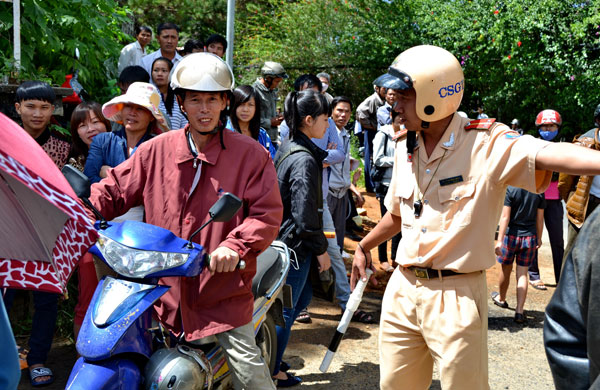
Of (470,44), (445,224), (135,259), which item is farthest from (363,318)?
(470,44)

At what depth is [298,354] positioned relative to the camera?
540cm

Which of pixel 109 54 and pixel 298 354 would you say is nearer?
pixel 298 354

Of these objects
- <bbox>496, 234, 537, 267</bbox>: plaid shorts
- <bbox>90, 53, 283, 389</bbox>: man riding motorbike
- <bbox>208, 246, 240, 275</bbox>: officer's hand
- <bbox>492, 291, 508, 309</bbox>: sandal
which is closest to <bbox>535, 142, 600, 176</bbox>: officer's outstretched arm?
<bbox>90, 53, 283, 389</bbox>: man riding motorbike

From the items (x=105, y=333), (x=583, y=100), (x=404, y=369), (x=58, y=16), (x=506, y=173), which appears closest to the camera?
(x=105, y=333)

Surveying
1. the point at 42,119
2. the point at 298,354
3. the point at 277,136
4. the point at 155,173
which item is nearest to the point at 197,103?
the point at 155,173

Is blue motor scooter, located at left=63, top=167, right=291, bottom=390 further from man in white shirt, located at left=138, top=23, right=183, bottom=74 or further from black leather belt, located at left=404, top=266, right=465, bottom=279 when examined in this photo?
man in white shirt, located at left=138, top=23, right=183, bottom=74

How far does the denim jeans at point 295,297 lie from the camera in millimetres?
4594

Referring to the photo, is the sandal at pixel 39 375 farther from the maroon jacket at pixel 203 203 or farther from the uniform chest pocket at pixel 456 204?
the uniform chest pocket at pixel 456 204

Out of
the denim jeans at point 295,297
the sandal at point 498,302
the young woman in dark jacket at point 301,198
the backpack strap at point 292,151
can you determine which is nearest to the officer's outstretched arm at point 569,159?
the young woman in dark jacket at point 301,198

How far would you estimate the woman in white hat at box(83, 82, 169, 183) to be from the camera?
4.73m

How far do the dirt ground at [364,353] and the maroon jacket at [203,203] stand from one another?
→ 5.81 ft

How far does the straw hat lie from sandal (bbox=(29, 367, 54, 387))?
1813 mm

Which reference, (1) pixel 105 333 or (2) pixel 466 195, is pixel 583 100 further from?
(1) pixel 105 333

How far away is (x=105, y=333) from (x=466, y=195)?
1726 millimetres
